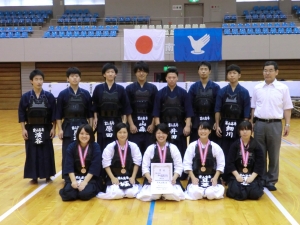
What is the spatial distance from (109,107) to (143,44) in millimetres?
8434

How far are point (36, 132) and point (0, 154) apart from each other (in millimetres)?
2955

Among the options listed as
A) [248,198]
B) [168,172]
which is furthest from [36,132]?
[248,198]

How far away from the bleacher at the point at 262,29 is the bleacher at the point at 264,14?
100cm

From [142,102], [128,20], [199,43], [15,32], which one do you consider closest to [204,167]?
[142,102]

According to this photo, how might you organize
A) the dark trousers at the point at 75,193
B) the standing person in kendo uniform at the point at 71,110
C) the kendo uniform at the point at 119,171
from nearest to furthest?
1. the dark trousers at the point at 75,193
2. the kendo uniform at the point at 119,171
3. the standing person in kendo uniform at the point at 71,110

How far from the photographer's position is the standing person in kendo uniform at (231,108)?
5195mm

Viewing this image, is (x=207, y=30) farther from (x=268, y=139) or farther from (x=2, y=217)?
(x=2, y=217)

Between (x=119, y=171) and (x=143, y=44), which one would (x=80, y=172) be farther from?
(x=143, y=44)

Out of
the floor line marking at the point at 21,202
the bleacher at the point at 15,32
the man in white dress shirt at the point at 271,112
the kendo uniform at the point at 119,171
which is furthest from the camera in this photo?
the bleacher at the point at 15,32

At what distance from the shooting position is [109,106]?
5.32 metres

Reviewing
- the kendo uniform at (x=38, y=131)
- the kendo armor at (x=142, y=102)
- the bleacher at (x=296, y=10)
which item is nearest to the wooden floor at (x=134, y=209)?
the kendo uniform at (x=38, y=131)

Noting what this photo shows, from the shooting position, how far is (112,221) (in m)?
3.95

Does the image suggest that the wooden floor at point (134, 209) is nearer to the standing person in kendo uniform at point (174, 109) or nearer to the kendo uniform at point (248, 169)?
the kendo uniform at point (248, 169)

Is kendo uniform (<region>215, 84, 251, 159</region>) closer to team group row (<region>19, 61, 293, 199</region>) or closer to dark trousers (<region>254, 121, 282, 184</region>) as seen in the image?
team group row (<region>19, 61, 293, 199</region>)
